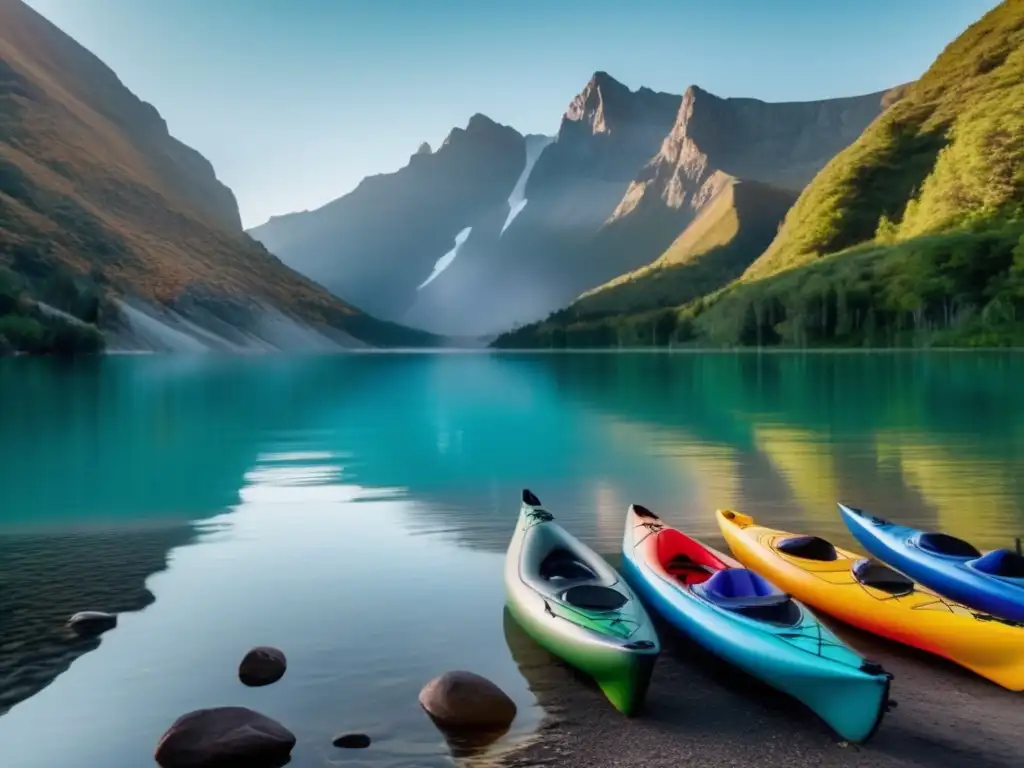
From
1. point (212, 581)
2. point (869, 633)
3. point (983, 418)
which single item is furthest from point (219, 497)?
point (983, 418)

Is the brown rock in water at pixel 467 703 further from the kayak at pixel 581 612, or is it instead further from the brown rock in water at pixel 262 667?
the brown rock in water at pixel 262 667

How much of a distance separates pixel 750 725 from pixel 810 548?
16.6ft

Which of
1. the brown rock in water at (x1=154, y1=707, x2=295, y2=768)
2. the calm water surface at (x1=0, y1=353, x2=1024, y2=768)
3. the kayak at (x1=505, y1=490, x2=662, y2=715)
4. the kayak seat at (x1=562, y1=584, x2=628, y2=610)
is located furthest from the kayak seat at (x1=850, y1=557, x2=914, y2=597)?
the brown rock in water at (x1=154, y1=707, x2=295, y2=768)

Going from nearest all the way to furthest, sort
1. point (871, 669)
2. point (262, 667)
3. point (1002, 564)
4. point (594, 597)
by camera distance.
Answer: point (871, 669)
point (594, 597)
point (262, 667)
point (1002, 564)

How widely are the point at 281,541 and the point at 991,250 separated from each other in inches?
8195

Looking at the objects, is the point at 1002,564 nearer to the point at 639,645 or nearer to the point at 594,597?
the point at 594,597

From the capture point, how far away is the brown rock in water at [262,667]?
1312 cm

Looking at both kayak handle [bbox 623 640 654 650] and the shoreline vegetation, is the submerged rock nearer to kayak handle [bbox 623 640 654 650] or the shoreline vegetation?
kayak handle [bbox 623 640 654 650]

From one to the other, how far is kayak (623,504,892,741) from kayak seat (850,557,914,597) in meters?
2.28

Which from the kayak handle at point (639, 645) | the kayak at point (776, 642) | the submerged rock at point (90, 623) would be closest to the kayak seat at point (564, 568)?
the kayak at point (776, 642)

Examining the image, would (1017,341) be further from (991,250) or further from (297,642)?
(297,642)

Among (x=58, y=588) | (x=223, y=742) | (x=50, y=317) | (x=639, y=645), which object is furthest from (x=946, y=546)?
(x=50, y=317)

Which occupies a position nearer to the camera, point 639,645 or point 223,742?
point 223,742

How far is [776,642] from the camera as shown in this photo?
11422 millimetres
